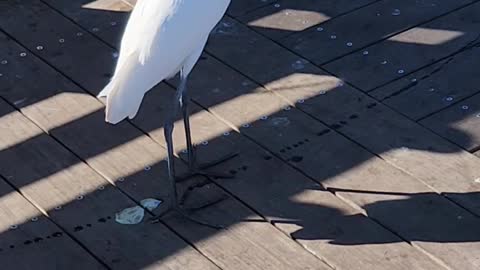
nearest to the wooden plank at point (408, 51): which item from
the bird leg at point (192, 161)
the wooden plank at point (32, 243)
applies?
the bird leg at point (192, 161)

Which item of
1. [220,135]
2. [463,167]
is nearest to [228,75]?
[220,135]

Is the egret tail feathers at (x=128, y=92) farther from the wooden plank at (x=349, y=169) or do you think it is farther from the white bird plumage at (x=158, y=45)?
the wooden plank at (x=349, y=169)

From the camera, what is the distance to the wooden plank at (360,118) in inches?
131

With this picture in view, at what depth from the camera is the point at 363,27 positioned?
13.4 feet

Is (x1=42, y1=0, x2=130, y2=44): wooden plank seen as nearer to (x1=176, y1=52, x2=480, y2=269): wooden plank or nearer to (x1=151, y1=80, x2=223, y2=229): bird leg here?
(x1=176, y1=52, x2=480, y2=269): wooden plank

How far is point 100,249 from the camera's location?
3.08 m

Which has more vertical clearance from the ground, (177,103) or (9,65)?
(177,103)

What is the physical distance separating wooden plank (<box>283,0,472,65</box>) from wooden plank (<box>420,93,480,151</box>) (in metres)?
0.48

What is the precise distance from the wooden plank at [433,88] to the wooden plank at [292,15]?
0.48 m

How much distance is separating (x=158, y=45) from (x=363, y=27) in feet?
4.03

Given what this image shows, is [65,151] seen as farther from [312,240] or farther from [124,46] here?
[312,240]

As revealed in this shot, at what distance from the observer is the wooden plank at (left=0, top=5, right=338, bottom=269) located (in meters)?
3.05

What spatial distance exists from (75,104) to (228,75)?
0.52 meters

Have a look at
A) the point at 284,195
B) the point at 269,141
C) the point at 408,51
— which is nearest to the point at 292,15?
the point at 408,51
